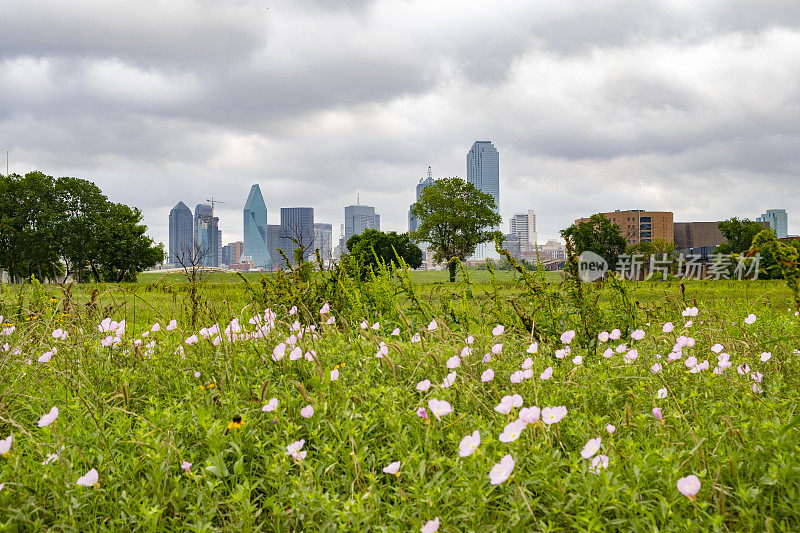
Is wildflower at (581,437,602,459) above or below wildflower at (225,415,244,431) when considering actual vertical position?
above

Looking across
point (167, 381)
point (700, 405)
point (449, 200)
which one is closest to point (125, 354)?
point (167, 381)

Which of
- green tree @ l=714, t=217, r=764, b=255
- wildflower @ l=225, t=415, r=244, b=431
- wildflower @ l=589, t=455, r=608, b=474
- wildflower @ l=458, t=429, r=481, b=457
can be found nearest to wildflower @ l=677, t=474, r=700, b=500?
wildflower @ l=589, t=455, r=608, b=474

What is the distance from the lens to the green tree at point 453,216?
44.0m

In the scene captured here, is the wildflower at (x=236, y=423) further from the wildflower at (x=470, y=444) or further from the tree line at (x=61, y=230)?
the tree line at (x=61, y=230)

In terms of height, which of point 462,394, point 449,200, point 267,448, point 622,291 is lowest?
point 267,448

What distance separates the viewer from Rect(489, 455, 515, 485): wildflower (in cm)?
144

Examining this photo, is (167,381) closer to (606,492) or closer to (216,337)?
(216,337)

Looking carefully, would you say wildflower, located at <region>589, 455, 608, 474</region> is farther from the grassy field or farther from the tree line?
the tree line

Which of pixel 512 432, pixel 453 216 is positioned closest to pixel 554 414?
pixel 512 432

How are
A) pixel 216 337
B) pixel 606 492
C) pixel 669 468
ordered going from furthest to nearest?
pixel 216 337 < pixel 669 468 < pixel 606 492

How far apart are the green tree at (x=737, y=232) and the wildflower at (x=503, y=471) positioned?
60.4 metres

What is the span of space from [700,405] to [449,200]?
1655 inches

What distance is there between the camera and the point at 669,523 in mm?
1591

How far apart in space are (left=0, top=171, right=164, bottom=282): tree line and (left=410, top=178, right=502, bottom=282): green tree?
2303 cm
